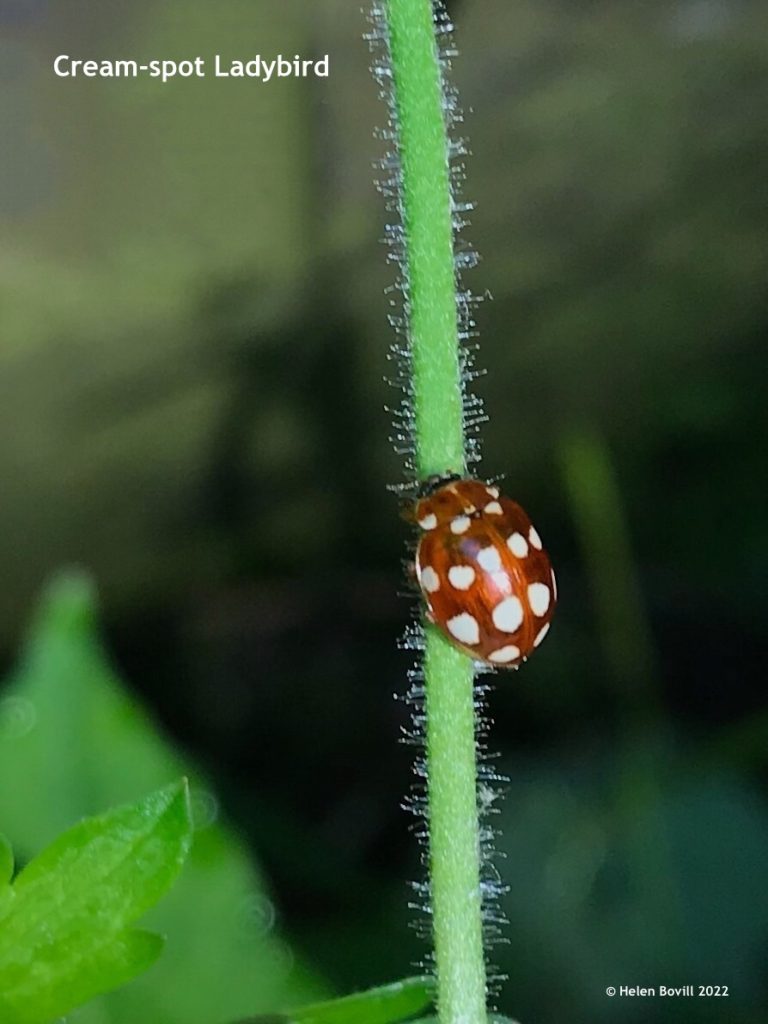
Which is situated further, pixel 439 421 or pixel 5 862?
pixel 5 862

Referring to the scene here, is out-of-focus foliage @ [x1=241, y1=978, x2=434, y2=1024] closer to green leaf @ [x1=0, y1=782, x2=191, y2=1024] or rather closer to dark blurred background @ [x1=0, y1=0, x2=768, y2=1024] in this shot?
green leaf @ [x1=0, y1=782, x2=191, y2=1024]

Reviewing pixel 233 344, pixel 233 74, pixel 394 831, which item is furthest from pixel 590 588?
pixel 233 74

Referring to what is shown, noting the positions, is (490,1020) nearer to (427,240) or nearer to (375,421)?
(427,240)

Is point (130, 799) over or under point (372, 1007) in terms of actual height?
over

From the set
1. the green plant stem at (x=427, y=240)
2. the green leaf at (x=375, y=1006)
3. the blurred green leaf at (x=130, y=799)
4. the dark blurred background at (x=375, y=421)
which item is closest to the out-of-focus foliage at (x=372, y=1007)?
the green leaf at (x=375, y=1006)

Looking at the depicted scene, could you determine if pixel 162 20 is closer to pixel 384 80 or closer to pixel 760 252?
pixel 760 252

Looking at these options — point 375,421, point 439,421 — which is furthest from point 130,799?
point 439,421

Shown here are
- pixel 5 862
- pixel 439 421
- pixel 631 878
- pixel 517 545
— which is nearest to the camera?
pixel 439 421

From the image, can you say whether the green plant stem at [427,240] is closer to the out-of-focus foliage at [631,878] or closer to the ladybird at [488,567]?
the ladybird at [488,567]
